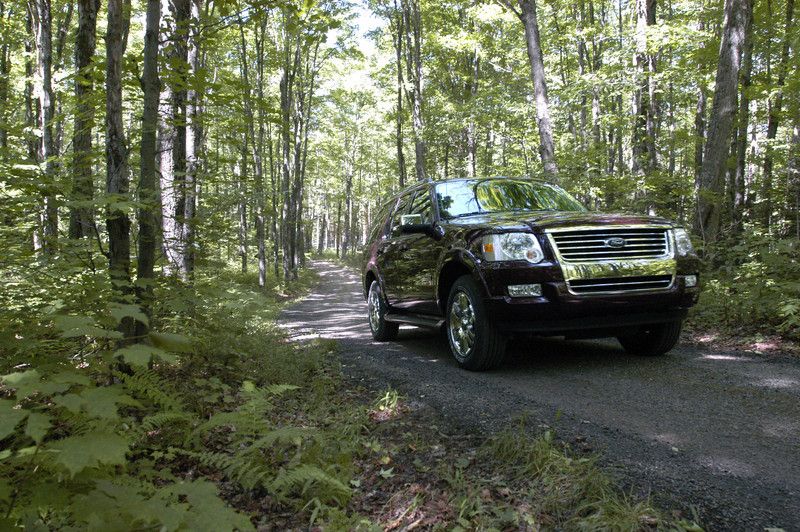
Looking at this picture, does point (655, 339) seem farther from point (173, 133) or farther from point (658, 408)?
point (173, 133)

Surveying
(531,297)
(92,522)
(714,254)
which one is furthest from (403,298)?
(714,254)

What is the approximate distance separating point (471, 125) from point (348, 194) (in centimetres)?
2145

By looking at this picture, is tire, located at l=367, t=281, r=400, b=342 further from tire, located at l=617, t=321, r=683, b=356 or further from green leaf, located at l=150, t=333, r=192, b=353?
green leaf, located at l=150, t=333, r=192, b=353

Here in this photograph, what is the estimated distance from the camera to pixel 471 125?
813 inches

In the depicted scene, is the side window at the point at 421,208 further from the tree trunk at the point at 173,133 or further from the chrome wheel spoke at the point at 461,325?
the tree trunk at the point at 173,133

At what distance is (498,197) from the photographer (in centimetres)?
563

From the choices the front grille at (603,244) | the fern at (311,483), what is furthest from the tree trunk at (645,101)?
the fern at (311,483)

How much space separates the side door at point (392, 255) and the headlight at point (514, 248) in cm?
217

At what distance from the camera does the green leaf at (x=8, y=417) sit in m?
1.32

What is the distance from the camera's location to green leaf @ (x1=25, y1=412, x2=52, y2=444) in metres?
1.30

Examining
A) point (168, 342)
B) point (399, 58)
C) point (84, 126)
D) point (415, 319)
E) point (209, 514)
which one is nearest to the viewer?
point (209, 514)

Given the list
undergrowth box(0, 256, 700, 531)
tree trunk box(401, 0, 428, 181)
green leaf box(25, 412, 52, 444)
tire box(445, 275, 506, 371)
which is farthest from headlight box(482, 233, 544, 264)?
tree trunk box(401, 0, 428, 181)

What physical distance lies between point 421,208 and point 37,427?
16.8 ft

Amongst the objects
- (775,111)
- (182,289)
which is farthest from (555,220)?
(775,111)
